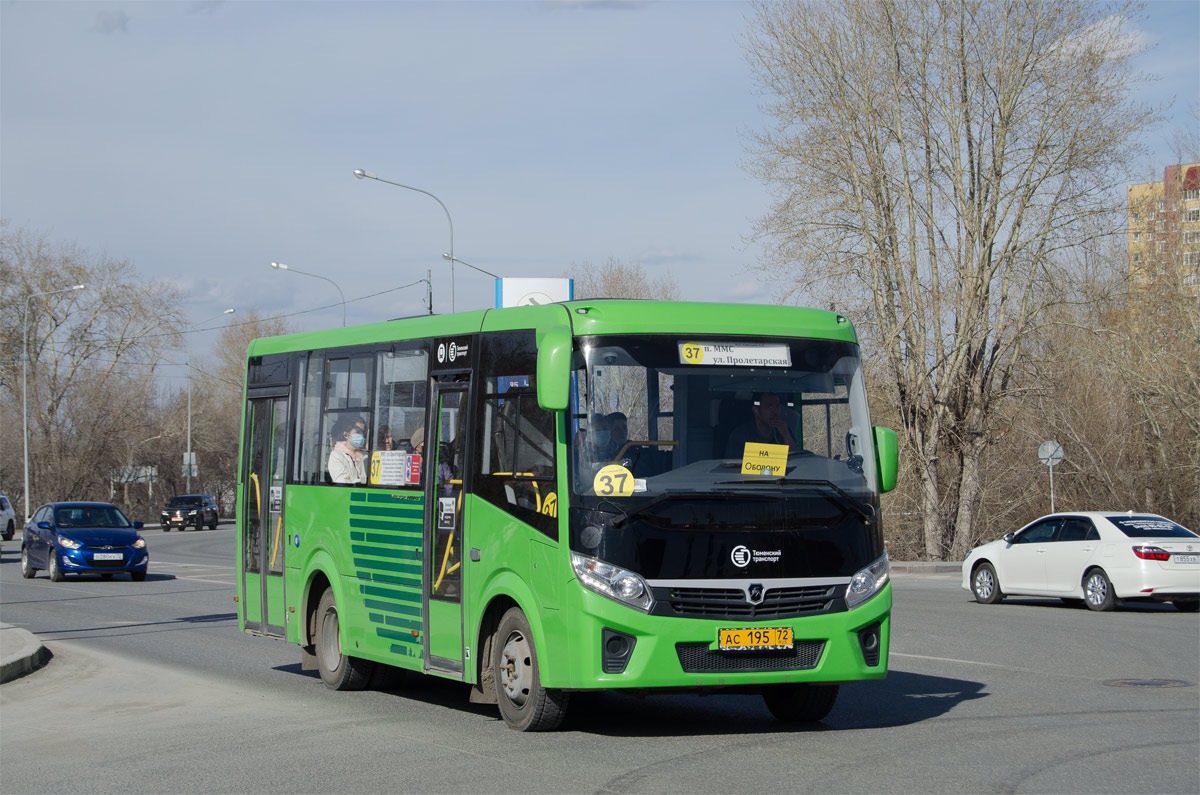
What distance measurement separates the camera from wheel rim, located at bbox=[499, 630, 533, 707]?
9125 mm

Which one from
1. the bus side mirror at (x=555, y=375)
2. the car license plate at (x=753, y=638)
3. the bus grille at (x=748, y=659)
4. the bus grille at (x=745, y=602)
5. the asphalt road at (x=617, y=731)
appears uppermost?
the bus side mirror at (x=555, y=375)

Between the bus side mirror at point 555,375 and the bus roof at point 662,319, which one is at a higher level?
the bus roof at point 662,319

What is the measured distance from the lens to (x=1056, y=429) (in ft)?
117

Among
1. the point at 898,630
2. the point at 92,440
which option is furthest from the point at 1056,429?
the point at 92,440

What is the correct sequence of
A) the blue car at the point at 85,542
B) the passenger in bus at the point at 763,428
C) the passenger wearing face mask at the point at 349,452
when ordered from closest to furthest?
the passenger in bus at the point at 763,428, the passenger wearing face mask at the point at 349,452, the blue car at the point at 85,542

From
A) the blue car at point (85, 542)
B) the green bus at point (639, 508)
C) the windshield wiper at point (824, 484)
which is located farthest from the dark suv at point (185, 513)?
the windshield wiper at point (824, 484)

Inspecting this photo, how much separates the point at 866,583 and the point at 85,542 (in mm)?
21147

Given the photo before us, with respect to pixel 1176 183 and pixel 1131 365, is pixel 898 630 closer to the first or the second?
pixel 1131 365

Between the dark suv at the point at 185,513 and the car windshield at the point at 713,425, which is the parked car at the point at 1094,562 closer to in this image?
the car windshield at the point at 713,425

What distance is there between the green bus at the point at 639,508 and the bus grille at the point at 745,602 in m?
0.01

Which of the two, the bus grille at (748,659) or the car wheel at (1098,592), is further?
the car wheel at (1098,592)

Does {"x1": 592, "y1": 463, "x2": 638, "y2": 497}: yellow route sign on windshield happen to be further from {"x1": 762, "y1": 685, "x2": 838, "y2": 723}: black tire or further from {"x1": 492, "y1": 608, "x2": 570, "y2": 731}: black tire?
{"x1": 762, "y1": 685, "x2": 838, "y2": 723}: black tire

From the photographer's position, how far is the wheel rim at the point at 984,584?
21.6 metres

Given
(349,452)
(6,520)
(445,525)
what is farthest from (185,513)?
(445,525)
